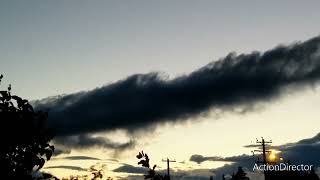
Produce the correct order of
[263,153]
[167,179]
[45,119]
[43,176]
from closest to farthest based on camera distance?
[167,179] < [43,176] < [45,119] < [263,153]

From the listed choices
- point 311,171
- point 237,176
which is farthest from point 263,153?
point 237,176

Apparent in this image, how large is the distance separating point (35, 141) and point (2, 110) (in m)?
0.76

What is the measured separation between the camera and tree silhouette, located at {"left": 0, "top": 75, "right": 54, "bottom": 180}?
24.2 feet

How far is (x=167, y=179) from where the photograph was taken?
267 inches

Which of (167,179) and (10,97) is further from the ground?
(10,97)

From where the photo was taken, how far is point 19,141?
7488 millimetres

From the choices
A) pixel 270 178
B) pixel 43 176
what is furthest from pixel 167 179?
pixel 270 178

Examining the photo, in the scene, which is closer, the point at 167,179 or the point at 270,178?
the point at 167,179

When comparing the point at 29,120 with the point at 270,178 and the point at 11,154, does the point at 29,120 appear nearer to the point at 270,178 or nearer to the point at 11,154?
the point at 11,154

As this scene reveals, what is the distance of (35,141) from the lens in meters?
7.63

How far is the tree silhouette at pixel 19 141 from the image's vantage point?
24.2 ft

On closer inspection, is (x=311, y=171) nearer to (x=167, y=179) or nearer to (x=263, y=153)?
(x=263, y=153)

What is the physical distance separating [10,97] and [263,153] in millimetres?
54280

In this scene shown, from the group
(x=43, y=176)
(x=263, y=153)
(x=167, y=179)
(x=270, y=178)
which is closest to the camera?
(x=167, y=179)
